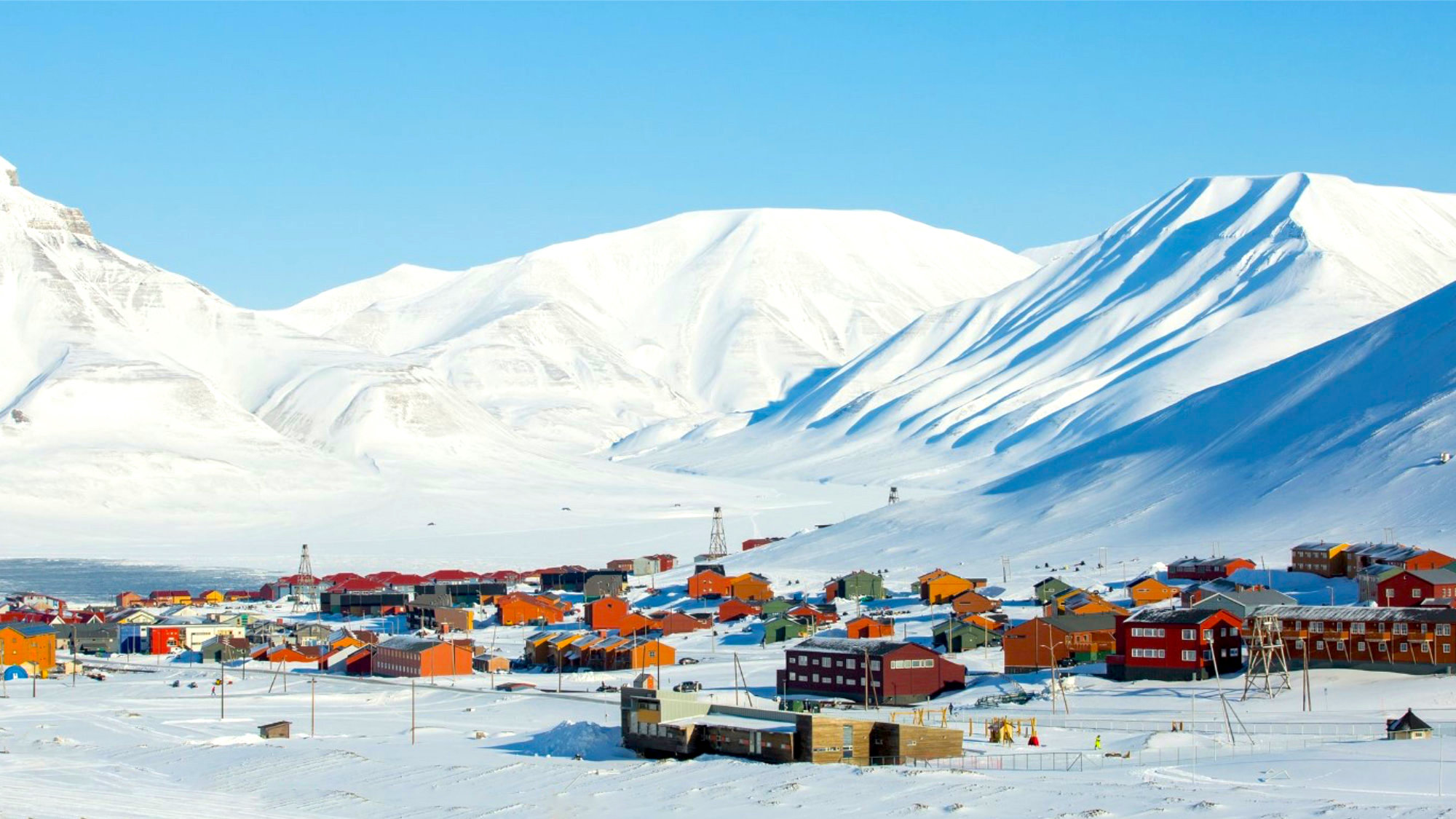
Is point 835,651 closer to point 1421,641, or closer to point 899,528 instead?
point 1421,641

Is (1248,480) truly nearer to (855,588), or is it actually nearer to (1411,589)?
(855,588)

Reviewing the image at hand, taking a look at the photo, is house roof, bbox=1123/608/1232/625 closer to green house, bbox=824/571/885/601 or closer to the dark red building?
the dark red building

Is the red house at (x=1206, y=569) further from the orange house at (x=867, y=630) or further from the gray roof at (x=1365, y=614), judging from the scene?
the gray roof at (x=1365, y=614)

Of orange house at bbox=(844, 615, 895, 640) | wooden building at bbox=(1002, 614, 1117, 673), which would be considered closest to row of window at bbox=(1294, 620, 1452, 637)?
wooden building at bbox=(1002, 614, 1117, 673)

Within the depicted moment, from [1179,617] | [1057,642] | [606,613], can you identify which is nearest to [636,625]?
[606,613]

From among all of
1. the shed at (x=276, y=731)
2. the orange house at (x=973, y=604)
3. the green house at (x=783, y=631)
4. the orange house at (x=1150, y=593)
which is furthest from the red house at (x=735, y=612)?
the shed at (x=276, y=731)

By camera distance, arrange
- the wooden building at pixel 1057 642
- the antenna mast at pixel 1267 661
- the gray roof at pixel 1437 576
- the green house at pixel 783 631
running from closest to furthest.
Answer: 1. the antenna mast at pixel 1267 661
2. the wooden building at pixel 1057 642
3. the gray roof at pixel 1437 576
4. the green house at pixel 783 631
